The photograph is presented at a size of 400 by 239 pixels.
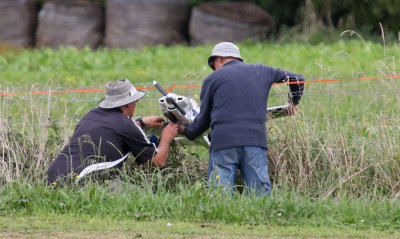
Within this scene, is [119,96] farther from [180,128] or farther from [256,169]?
[256,169]

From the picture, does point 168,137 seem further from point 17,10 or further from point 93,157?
point 17,10

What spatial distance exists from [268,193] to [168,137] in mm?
1163

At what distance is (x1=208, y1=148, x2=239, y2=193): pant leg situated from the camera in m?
6.71

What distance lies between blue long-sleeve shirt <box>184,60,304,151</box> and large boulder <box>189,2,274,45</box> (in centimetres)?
1771

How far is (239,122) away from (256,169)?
47 cm

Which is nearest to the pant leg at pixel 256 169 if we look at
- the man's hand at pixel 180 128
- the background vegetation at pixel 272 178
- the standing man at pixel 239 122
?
the standing man at pixel 239 122

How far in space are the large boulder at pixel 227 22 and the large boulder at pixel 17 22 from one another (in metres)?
6.57

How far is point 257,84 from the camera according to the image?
22.2ft

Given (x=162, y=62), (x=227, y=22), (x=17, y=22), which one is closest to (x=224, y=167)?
(x=162, y=62)

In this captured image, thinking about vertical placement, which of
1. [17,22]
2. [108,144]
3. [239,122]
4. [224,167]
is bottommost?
[17,22]

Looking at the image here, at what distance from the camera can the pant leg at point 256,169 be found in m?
6.69

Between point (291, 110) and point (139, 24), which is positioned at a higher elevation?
point (291, 110)

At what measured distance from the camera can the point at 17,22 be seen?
27438mm

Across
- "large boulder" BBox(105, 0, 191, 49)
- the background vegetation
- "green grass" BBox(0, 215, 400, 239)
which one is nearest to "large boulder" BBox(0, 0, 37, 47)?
"large boulder" BBox(105, 0, 191, 49)
